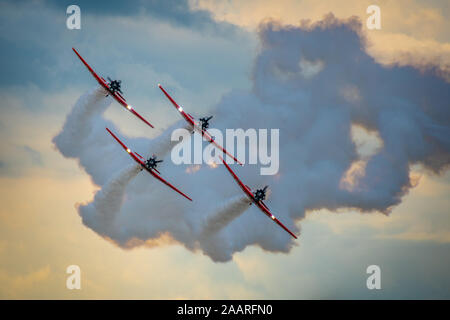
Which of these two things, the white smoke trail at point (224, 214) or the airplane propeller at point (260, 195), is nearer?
Answer: the airplane propeller at point (260, 195)

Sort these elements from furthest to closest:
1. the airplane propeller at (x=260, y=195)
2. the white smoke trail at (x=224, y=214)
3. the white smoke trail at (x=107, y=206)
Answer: the white smoke trail at (x=107, y=206), the white smoke trail at (x=224, y=214), the airplane propeller at (x=260, y=195)

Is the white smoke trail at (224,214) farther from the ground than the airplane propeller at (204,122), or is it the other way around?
the airplane propeller at (204,122)

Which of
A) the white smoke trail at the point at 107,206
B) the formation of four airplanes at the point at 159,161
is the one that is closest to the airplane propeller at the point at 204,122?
the formation of four airplanes at the point at 159,161

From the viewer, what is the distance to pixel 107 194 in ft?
218

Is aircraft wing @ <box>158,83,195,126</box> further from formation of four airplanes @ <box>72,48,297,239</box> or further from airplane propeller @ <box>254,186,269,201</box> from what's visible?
airplane propeller @ <box>254,186,269,201</box>

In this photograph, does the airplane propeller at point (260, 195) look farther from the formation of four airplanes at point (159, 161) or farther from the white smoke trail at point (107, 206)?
the white smoke trail at point (107, 206)

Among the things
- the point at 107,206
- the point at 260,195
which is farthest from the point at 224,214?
the point at 107,206

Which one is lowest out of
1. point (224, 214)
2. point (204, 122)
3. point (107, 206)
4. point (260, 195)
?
point (224, 214)

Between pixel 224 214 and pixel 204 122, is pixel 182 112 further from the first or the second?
pixel 224 214

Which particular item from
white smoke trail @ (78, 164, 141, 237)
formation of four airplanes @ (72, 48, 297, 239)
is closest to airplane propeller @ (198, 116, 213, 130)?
formation of four airplanes @ (72, 48, 297, 239)

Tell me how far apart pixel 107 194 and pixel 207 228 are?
1529cm

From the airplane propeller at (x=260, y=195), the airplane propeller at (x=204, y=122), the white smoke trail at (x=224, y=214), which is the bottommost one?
the white smoke trail at (x=224, y=214)
